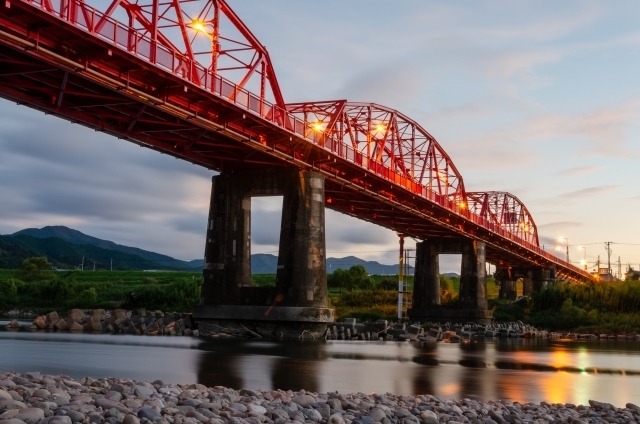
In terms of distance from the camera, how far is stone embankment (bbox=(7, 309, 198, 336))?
52.1m

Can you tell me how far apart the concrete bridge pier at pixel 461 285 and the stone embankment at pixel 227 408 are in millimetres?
76717

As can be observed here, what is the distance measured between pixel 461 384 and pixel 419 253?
74.7m

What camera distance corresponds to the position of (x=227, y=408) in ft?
35.9

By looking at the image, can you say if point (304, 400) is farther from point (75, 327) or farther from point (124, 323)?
point (75, 327)

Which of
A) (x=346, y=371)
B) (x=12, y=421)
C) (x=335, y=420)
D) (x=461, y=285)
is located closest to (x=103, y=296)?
(x=461, y=285)

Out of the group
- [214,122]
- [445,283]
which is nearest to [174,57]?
[214,122]

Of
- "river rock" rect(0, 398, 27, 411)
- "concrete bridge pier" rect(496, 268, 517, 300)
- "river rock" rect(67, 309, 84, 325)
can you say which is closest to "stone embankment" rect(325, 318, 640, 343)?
"river rock" rect(67, 309, 84, 325)

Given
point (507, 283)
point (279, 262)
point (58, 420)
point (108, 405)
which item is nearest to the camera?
point (58, 420)

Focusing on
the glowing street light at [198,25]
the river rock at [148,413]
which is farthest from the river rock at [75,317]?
the river rock at [148,413]

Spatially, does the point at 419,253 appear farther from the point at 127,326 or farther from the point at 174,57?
the point at 174,57

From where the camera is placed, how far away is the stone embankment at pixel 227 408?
9.42m

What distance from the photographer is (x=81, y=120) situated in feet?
132

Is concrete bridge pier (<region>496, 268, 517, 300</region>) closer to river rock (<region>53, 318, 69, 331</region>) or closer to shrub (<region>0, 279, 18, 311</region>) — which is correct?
shrub (<region>0, 279, 18, 311</region>)

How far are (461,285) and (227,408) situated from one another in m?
84.9
